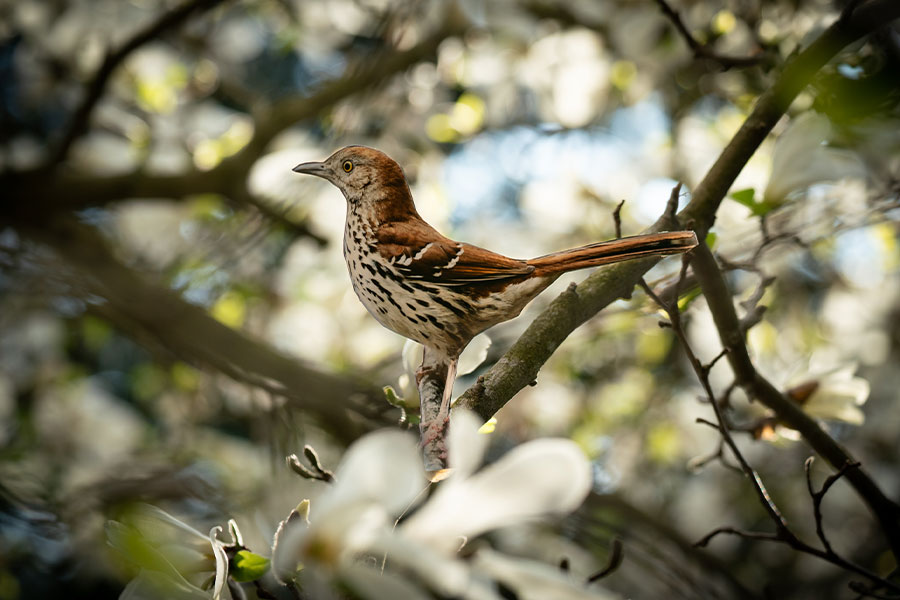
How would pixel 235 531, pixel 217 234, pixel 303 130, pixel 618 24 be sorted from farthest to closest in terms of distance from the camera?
pixel 303 130
pixel 217 234
pixel 618 24
pixel 235 531

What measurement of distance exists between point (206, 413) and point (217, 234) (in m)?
1.11

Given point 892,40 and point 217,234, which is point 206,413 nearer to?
point 217,234

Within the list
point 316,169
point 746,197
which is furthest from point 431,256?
point 746,197

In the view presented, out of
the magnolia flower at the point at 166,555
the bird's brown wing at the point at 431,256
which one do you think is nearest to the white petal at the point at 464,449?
the magnolia flower at the point at 166,555

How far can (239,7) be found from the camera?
3.20 metres

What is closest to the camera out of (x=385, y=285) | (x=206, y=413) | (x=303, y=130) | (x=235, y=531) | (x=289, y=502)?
(x=235, y=531)

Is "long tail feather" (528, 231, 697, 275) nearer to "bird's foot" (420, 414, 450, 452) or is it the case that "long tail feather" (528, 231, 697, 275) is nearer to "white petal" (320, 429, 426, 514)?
"bird's foot" (420, 414, 450, 452)

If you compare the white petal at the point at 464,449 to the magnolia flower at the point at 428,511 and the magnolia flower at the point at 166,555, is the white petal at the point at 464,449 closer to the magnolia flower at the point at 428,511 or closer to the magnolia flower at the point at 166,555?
the magnolia flower at the point at 428,511

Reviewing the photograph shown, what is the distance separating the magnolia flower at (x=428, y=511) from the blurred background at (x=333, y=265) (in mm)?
1023

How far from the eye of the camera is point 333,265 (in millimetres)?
2551

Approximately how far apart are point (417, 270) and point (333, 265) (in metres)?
1.70

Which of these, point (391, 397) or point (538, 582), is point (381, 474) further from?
point (391, 397)

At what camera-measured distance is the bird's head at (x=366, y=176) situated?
2.87 feet

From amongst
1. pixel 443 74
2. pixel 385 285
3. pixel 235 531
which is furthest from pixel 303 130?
pixel 235 531
